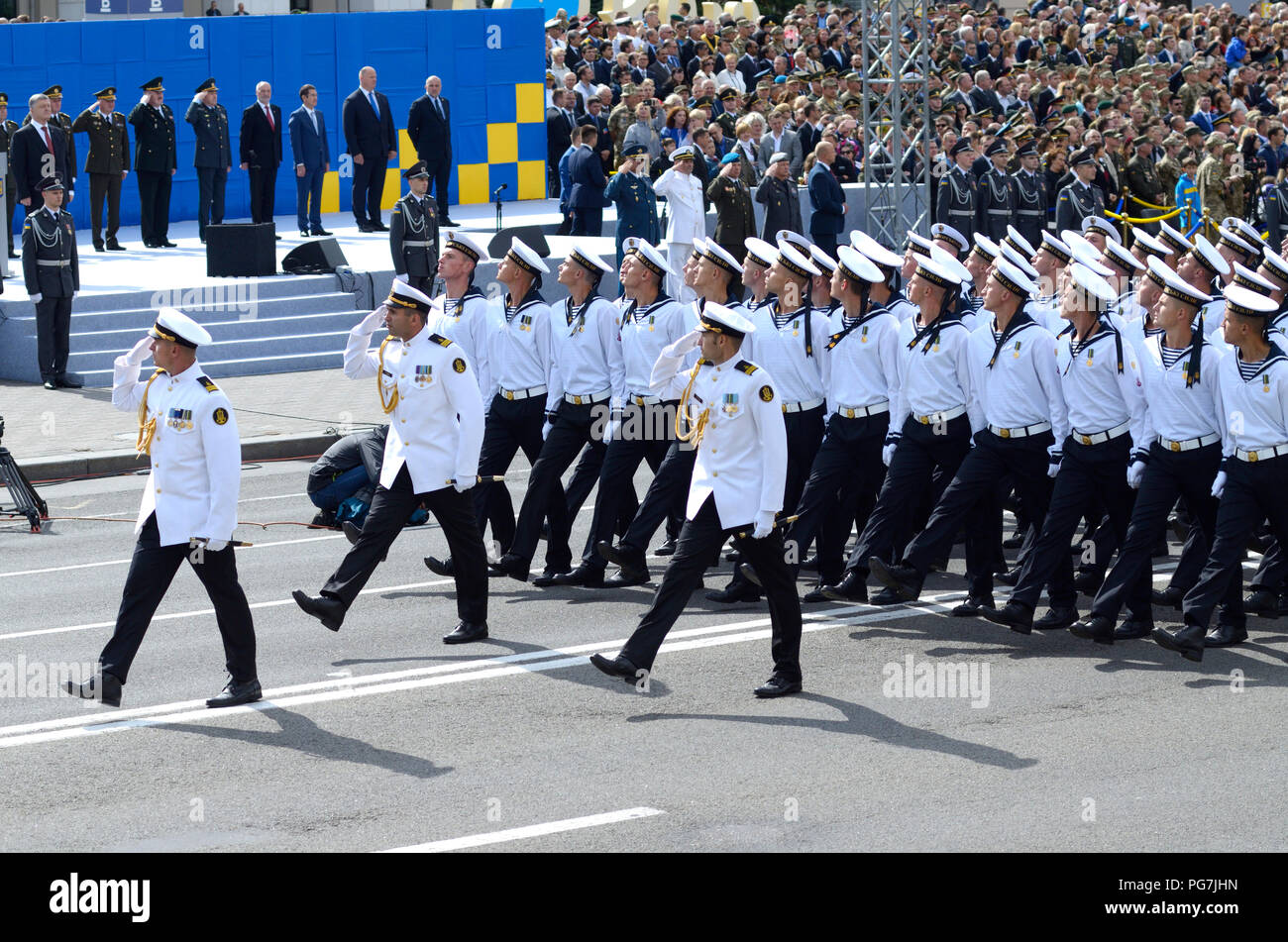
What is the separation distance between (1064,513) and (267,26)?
19.0m

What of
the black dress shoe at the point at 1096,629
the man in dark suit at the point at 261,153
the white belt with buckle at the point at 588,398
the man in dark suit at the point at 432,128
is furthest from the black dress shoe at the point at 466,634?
the man in dark suit at the point at 432,128

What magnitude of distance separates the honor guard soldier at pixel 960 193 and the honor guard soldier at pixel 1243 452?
14977 millimetres

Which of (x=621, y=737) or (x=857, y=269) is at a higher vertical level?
(x=857, y=269)

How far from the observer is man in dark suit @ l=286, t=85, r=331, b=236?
2520cm

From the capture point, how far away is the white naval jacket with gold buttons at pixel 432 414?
10695 millimetres

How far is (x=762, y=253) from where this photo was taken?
1248 centimetres

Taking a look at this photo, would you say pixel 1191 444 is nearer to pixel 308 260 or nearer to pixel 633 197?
pixel 633 197

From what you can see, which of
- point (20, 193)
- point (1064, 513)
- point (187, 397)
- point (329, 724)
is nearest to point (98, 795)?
point (329, 724)

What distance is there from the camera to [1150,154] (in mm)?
27422

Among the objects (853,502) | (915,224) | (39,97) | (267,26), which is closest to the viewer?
(853,502)

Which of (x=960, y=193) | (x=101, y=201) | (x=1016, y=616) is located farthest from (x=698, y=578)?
(x=960, y=193)

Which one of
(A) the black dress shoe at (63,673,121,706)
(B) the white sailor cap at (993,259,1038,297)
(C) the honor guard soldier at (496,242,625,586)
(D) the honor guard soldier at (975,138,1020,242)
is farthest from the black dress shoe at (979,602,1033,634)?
(D) the honor guard soldier at (975,138,1020,242)

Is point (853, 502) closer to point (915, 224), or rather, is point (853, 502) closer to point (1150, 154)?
point (915, 224)

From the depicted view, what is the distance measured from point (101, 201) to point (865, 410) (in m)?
14.9
